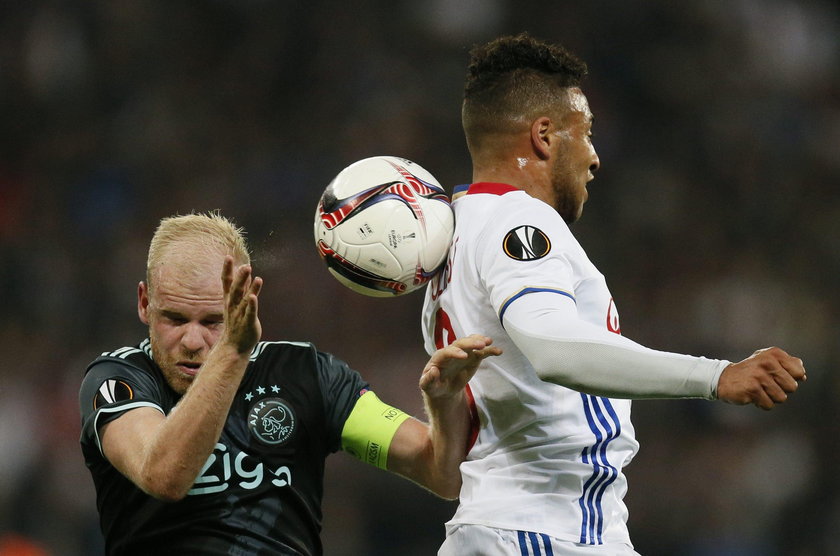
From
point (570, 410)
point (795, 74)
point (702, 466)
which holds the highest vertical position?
point (795, 74)

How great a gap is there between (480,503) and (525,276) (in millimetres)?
684

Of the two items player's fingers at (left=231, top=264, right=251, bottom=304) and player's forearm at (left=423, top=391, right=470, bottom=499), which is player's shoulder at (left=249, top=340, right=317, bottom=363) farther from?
player's fingers at (left=231, top=264, right=251, bottom=304)

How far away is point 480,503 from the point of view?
2.97m

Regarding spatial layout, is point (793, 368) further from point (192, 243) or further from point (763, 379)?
point (192, 243)

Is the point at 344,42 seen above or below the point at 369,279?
above

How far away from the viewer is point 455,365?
2.77 metres

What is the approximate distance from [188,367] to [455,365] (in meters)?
0.97

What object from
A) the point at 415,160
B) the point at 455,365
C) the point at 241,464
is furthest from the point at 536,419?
the point at 415,160

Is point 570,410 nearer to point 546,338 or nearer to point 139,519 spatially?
point 546,338

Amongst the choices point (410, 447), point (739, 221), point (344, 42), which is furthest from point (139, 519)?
point (344, 42)

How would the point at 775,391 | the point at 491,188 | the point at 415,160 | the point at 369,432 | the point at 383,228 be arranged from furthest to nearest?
the point at 415,160
the point at 369,432
the point at 491,188
the point at 383,228
the point at 775,391

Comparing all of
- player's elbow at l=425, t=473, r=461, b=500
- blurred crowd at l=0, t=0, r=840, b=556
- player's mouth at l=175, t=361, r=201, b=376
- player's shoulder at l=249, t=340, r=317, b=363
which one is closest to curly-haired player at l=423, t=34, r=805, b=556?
player's elbow at l=425, t=473, r=461, b=500

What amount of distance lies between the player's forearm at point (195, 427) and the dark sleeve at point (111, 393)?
0.29 meters

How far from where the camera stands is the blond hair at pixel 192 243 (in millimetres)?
3389
